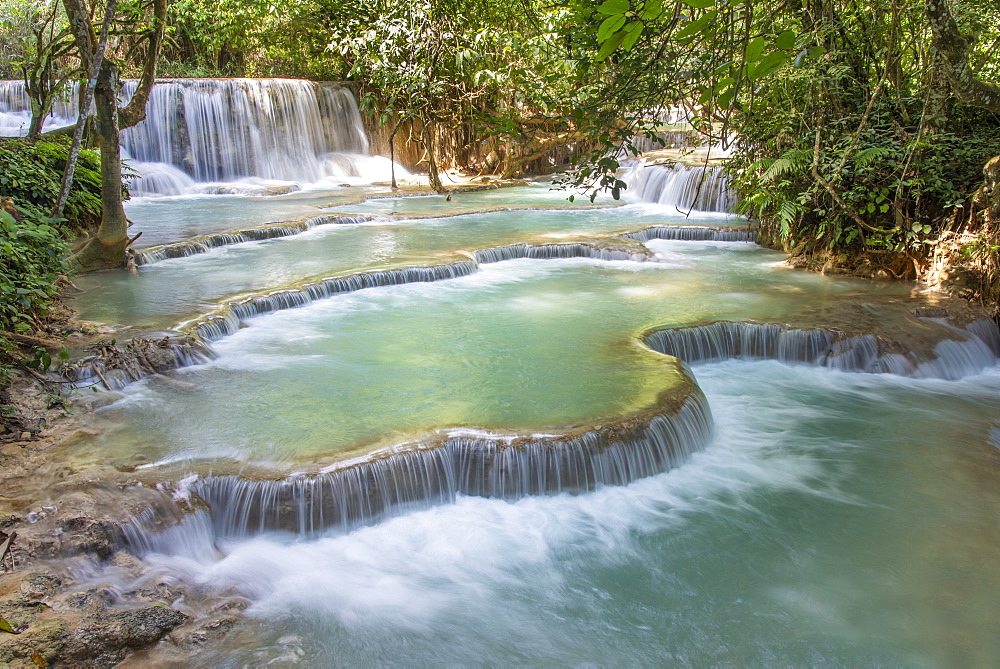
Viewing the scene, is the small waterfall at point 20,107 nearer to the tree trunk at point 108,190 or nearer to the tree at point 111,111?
the tree at point 111,111

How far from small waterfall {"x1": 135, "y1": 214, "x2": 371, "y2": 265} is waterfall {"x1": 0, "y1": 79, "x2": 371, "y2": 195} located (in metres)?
6.35

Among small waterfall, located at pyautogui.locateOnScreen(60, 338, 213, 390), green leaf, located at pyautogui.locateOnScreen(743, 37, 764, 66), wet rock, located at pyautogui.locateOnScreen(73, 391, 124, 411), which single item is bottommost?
wet rock, located at pyautogui.locateOnScreen(73, 391, 124, 411)

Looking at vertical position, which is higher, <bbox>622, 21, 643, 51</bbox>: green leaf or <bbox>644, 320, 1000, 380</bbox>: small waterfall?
<bbox>622, 21, 643, 51</bbox>: green leaf

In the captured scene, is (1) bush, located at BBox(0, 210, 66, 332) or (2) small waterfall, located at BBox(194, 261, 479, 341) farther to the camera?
(2) small waterfall, located at BBox(194, 261, 479, 341)

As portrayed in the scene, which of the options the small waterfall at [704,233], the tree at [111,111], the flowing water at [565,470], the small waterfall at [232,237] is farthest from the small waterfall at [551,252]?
the tree at [111,111]

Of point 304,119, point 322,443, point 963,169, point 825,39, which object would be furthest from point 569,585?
point 304,119

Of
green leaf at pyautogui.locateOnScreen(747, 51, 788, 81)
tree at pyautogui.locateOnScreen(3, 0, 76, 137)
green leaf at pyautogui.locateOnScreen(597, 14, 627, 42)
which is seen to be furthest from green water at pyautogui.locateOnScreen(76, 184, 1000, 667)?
green leaf at pyautogui.locateOnScreen(597, 14, 627, 42)

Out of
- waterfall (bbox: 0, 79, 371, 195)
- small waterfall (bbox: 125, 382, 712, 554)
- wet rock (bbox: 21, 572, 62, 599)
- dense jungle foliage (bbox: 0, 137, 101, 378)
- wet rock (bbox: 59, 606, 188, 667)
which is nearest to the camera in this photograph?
wet rock (bbox: 59, 606, 188, 667)

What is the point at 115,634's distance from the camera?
126 inches

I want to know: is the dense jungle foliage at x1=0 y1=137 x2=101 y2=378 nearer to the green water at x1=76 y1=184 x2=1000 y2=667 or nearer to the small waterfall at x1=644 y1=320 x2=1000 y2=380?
the green water at x1=76 y1=184 x2=1000 y2=667

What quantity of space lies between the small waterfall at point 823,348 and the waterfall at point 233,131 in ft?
45.3

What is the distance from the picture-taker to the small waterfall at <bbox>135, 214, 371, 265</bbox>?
9412 millimetres

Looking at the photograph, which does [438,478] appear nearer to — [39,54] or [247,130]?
[39,54]

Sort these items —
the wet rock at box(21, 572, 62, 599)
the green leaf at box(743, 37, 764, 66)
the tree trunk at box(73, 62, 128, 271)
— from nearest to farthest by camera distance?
the green leaf at box(743, 37, 764, 66)
the wet rock at box(21, 572, 62, 599)
the tree trunk at box(73, 62, 128, 271)
